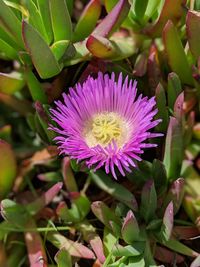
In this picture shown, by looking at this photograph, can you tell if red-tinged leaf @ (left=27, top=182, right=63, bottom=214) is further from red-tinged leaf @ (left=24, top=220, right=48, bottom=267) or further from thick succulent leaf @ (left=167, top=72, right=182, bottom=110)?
thick succulent leaf @ (left=167, top=72, right=182, bottom=110)

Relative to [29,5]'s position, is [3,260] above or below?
below

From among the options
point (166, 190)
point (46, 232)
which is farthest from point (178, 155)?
point (46, 232)

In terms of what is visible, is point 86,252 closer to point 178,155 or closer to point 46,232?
point 46,232

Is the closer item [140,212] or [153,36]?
[140,212]

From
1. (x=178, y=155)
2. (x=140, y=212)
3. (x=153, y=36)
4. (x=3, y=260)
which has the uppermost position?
(x=153, y=36)

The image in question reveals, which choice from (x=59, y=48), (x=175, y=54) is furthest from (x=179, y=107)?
(x=59, y=48)

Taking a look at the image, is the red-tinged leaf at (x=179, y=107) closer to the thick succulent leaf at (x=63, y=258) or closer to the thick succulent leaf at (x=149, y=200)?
the thick succulent leaf at (x=149, y=200)
